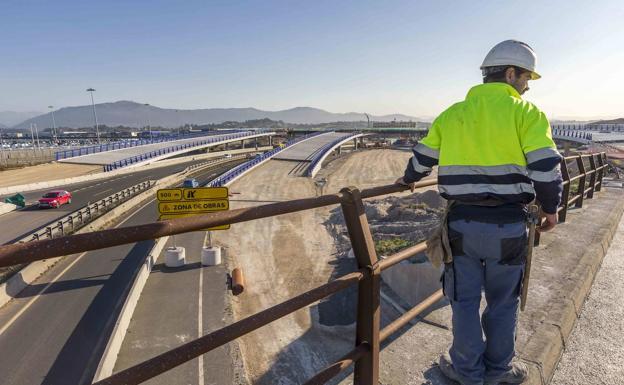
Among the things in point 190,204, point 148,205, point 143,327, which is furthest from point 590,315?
point 148,205

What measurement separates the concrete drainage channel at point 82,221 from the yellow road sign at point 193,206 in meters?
Result: 4.43

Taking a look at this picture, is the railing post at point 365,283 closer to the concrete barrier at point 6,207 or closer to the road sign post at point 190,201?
the road sign post at point 190,201

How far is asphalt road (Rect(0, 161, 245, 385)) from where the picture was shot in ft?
36.3

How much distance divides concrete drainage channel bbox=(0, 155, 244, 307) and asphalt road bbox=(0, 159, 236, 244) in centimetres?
180

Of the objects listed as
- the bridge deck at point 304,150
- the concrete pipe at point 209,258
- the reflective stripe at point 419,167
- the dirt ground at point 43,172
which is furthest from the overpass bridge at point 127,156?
the reflective stripe at point 419,167

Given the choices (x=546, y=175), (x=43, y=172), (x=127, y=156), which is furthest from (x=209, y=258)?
(x=127, y=156)

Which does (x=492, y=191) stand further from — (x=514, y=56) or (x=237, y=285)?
(x=237, y=285)

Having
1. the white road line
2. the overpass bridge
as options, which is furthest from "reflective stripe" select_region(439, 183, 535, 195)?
the overpass bridge

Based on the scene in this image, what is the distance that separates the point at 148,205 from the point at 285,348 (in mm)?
25290

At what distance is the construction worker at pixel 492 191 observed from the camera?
256 cm

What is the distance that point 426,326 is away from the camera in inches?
159

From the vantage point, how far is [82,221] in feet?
85.7

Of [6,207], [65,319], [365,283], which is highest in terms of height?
[365,283]

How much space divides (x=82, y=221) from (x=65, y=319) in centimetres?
1414
